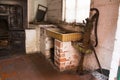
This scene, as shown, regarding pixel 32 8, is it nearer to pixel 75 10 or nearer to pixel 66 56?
pixel 75 10

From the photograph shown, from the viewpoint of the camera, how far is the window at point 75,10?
2.83 meters

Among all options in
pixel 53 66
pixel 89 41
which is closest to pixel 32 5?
pixel 53 66

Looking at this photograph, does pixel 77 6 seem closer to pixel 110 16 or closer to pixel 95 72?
pixel 110 16

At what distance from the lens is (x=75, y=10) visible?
3150 millimetres

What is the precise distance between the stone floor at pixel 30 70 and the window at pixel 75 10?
1.18 meters

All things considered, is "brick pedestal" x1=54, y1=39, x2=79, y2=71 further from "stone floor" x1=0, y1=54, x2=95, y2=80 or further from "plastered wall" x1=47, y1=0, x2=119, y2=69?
"plastered wall" x1=47, y1=0, x2=119, y2=69

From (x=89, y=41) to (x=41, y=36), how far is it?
1.61 metres

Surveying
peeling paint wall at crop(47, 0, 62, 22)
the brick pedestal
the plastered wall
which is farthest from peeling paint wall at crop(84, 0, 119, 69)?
peeling paint wall at crop(47, 0, 62, 22)

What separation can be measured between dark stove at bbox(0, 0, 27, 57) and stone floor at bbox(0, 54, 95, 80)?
357 millimetres

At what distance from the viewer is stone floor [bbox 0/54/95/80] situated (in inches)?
98.0

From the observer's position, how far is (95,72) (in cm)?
247

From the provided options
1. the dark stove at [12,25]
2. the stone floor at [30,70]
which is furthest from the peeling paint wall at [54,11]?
the stone floor at [30,70]

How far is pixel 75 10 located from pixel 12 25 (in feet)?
5.58

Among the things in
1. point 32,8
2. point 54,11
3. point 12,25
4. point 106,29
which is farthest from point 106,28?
point 32,8
